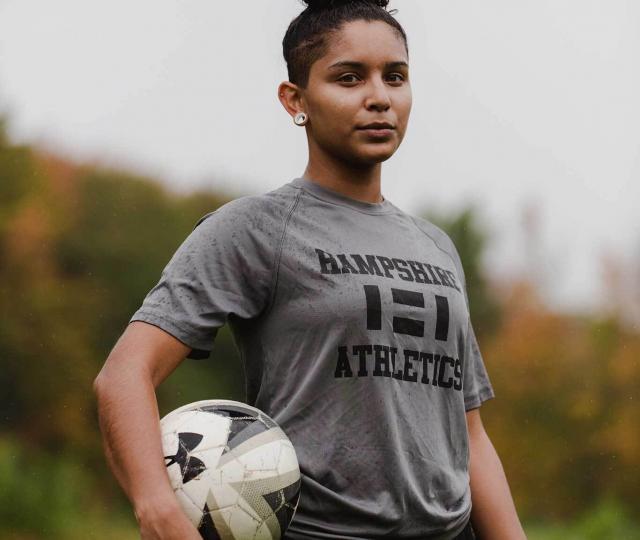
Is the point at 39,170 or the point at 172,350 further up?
the point at 172,350

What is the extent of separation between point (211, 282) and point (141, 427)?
476 mm

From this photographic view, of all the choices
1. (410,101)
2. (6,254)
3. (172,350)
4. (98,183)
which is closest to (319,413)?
(172,350)

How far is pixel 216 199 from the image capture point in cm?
4516

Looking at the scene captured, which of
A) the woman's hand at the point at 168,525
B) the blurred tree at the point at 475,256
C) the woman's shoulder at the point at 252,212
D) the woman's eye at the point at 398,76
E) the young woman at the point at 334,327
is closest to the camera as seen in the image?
the woman's hand at the point at 168,525

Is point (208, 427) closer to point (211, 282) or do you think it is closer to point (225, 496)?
point (225, 496)

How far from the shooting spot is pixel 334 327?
3.38m

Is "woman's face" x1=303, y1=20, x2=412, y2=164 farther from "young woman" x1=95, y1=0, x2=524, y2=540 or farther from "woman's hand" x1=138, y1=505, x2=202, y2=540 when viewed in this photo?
"woman's hand" x1=138, y1=505, x2=202, y2=540

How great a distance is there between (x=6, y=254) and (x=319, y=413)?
40753 mm

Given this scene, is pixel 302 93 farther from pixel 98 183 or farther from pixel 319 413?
pixel 98 183

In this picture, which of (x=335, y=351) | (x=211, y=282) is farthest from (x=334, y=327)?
(x=211, y=282)

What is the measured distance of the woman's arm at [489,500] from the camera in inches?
151

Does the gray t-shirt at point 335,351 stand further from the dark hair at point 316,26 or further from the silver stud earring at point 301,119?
the dark hair at point 316,26

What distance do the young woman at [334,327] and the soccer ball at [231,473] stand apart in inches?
3.7

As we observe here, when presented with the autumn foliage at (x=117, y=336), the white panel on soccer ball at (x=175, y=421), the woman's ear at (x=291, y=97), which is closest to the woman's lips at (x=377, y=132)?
the woman's ear at (x=291, y=97)
